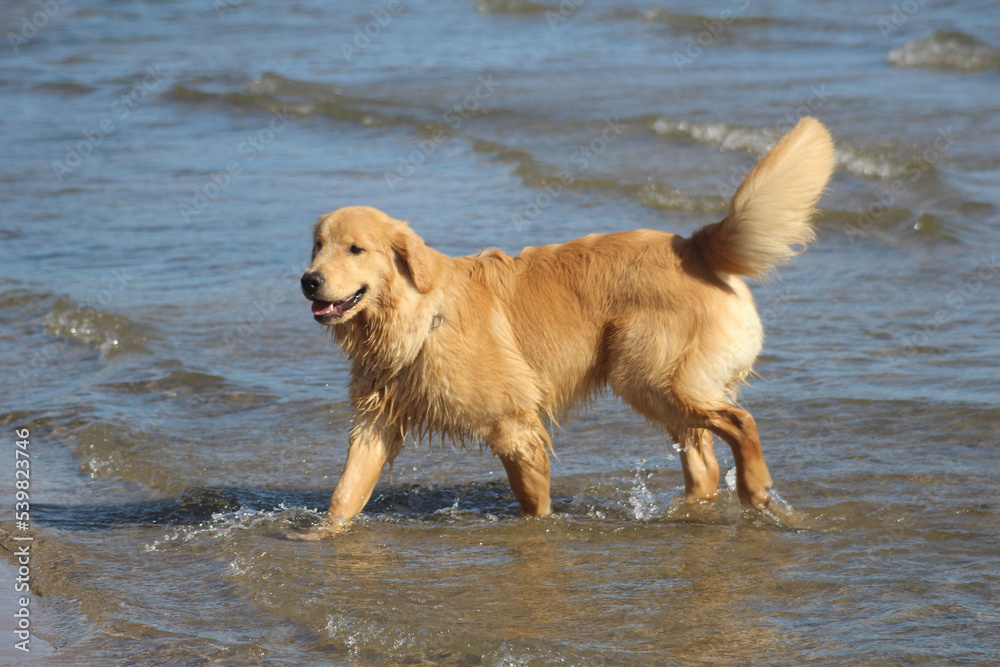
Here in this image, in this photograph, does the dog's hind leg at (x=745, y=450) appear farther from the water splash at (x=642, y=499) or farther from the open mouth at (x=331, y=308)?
the open mouth at (x=331, y=308)

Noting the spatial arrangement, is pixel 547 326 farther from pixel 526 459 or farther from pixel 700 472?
pixel 700 472

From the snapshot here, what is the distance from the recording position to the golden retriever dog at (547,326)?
511 cm

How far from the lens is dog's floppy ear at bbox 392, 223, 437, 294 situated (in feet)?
16.8

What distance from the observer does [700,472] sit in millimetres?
5688

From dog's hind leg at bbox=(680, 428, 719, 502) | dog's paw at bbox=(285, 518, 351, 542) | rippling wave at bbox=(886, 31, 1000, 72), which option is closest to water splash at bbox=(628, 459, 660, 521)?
dog's hind leg at bbox=(680, 428, 719, 502)

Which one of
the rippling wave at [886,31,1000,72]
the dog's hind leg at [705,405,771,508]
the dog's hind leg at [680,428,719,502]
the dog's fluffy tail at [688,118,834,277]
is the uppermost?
the rippling wave at [886,31,1000,72]

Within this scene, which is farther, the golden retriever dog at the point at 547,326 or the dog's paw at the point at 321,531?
the dog's paw at the point at 321,531

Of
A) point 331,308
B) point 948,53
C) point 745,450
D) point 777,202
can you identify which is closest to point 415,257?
point 331,308

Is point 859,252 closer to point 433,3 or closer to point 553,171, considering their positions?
point 553,171

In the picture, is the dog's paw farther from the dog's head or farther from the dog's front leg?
the dog's head

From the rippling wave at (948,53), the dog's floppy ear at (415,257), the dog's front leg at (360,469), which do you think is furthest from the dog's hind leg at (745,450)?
the rippling wave at (948,53)

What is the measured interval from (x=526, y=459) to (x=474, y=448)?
139 cm

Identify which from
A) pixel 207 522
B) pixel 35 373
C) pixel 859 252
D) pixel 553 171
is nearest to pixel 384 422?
pixel 207 522

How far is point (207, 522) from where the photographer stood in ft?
18.4
